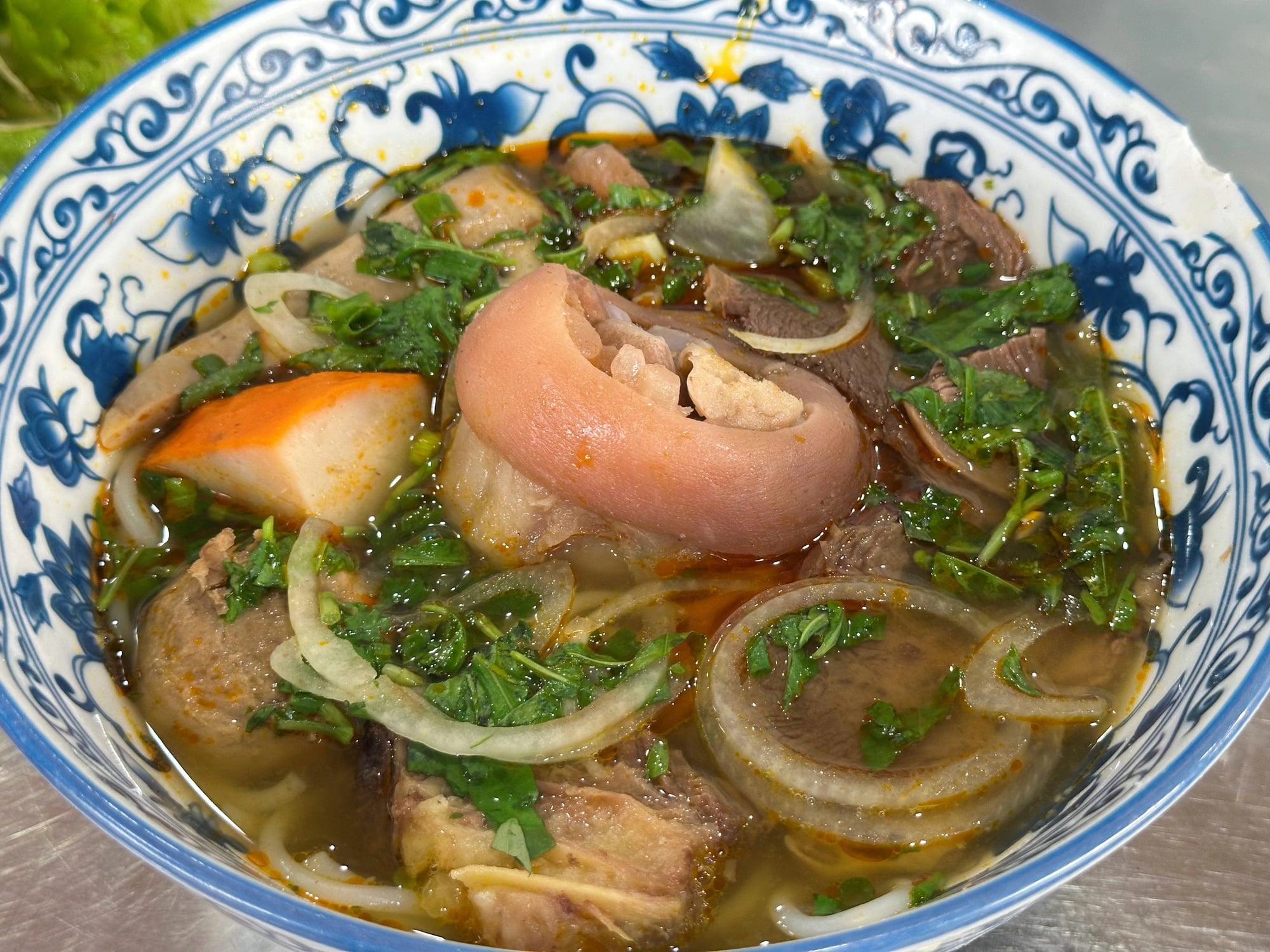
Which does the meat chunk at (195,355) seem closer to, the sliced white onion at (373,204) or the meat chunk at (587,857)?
the sliced white onion at (373,204)

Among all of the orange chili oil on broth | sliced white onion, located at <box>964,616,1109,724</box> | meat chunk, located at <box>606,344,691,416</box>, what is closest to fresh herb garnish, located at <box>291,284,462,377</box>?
the orange chili oil on broth

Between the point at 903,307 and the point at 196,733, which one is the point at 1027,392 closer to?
the point at 903,307

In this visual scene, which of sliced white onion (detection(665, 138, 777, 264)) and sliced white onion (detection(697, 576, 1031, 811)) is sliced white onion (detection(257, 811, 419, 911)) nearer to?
sliced white onion (detection(697, 576, 1031, 811))

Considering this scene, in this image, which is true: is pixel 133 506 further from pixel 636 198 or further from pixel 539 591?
pixel 636 198

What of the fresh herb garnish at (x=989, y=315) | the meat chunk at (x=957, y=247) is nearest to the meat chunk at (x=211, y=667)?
the fresh herb garnish at (x=989, y=315)

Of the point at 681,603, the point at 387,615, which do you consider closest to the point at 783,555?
the point at 681,603

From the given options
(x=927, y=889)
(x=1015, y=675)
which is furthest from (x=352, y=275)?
(x=927, y=889)
